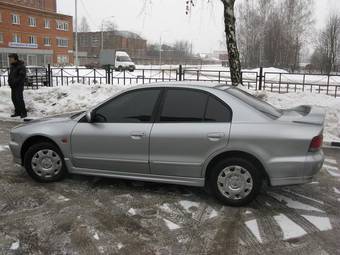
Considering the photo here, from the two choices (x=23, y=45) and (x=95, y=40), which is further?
(x=95, y=40)

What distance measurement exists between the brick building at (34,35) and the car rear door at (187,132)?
56618 mm

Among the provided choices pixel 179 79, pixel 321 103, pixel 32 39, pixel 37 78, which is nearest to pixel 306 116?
pixel 321 103

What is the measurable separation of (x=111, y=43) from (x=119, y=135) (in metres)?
88.7

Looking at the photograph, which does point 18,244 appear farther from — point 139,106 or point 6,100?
point 6,100

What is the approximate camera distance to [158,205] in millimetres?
4785

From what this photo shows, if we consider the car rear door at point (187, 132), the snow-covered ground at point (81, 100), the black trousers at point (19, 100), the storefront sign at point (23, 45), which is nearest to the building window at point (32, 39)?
the storefront sign at point (23, 45)

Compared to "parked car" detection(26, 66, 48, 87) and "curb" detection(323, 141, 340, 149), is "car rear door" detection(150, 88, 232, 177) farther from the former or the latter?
"parked car" detection(26, 66, 48, 87)

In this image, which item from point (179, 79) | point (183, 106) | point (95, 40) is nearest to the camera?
point (183, 106)

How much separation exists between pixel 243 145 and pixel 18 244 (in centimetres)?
269

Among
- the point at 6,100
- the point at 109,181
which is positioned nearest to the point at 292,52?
the point at 6,100

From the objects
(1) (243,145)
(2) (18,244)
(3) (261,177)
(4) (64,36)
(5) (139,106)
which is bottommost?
(2) (18,244)

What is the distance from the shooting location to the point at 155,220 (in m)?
4.35

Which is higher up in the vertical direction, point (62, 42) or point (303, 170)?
point (62, 42)

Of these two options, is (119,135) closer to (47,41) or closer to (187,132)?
(187,132)
